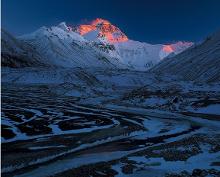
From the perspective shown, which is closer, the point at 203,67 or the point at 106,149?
the point at 106,149

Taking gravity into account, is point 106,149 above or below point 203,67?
below

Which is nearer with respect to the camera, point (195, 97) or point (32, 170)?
point (32, 170)

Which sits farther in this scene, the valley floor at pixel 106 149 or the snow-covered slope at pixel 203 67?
the snow-covered slope at pixel 203 67

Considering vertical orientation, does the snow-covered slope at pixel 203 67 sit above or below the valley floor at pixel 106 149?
above

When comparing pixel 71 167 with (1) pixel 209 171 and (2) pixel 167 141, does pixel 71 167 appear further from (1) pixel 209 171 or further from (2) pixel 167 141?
(2) pixel 167 141

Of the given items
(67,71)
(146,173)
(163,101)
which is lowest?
(146,173)

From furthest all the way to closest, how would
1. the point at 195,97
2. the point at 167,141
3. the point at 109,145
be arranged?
1. the point at 195,97
2. the point at 167,141
3. the point at 109,145

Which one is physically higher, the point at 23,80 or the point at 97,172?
the point at 23,80

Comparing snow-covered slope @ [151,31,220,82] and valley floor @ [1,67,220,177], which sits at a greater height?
snow-covered slope @ [151,31,220,82]

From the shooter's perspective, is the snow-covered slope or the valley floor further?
the snow-covered slope

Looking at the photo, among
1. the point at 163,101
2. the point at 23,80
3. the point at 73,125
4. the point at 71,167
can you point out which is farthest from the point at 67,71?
the point at 71,167

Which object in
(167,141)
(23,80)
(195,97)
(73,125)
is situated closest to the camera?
(167,141)
